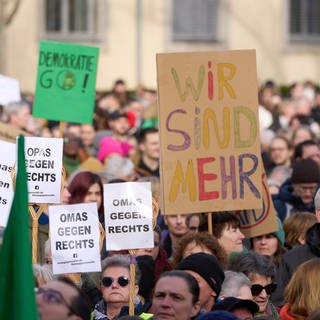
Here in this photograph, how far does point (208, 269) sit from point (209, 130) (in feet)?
6.42

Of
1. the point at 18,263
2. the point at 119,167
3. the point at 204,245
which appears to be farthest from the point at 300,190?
the point at 18,263

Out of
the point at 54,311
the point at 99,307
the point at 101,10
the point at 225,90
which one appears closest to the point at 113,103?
the point at 101,10

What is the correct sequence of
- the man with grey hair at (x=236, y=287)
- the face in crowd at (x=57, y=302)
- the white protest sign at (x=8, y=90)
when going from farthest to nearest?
1. the white protest sign at (x=8, y=90)
2. the man with grey hair at (x=236, y=287)
3. the face in crowd at (x=57, y=302)

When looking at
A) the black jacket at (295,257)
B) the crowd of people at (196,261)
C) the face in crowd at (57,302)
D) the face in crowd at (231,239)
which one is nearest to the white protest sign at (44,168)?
the crowd of people at (196,261)

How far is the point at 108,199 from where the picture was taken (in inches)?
371

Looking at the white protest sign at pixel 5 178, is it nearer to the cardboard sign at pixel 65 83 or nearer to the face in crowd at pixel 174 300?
the face in crowd at pixel 174 300

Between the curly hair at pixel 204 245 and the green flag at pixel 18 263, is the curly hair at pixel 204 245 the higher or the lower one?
the lower one

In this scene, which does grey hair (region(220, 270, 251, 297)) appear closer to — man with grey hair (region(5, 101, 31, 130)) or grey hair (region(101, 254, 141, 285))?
grey hair (region(101, 254, 141, 285))

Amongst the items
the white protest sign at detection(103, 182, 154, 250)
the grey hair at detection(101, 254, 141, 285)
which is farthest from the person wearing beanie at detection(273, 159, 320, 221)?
the grey hair at detection(101, 254, 141, 285)

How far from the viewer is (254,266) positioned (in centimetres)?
945

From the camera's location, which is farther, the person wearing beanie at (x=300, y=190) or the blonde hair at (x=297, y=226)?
the person wearing beanie at (x=300, y=190)

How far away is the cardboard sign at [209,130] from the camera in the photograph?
10.1m

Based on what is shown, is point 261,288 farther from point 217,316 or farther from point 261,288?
point 217,316

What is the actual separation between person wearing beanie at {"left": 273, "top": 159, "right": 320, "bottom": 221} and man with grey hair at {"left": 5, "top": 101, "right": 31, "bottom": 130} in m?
4.08
